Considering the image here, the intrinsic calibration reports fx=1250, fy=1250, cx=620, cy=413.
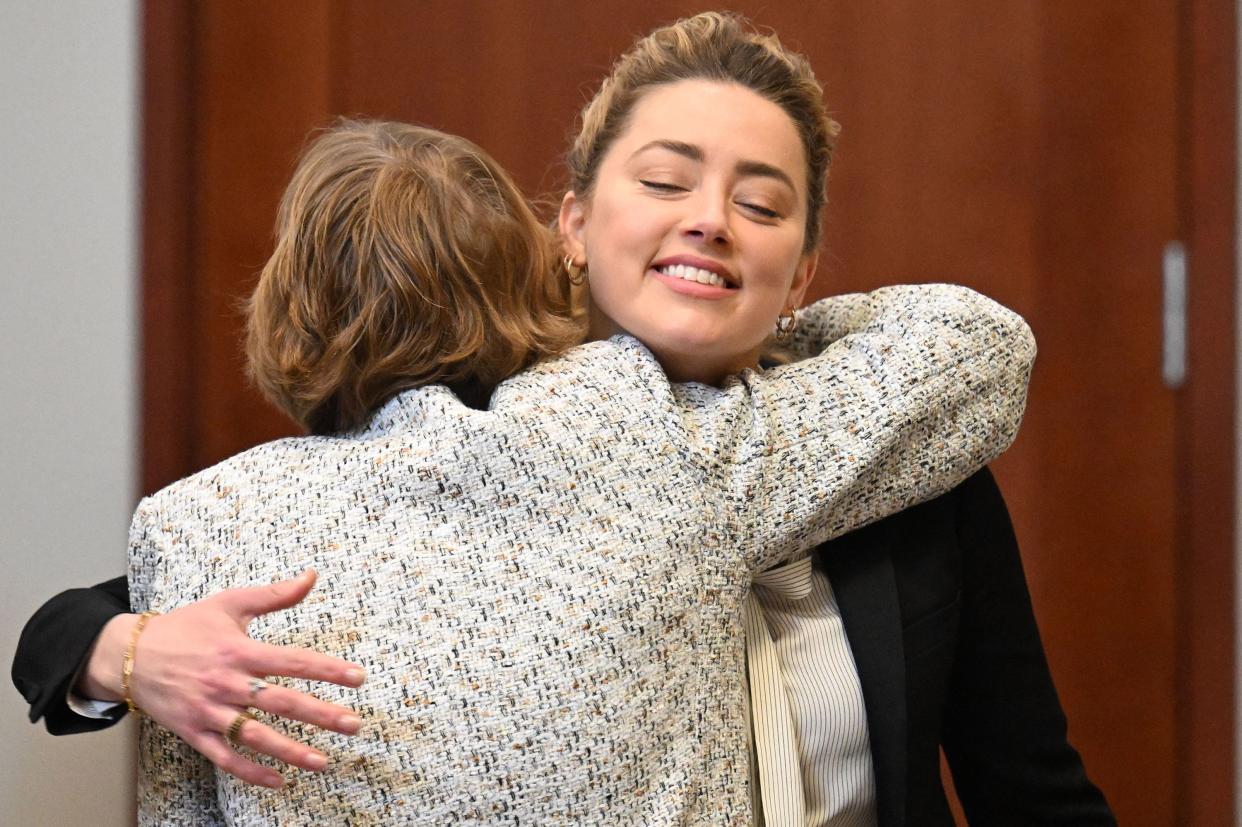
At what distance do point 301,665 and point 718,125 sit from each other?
1.79 ft

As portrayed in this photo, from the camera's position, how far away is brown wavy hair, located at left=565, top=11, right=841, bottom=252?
1.05 metres

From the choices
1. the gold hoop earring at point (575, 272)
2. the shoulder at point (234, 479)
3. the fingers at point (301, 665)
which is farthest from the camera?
the gold hoop earring at point (575, 272)

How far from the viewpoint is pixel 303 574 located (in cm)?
76

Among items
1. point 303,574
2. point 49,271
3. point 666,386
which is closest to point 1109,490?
point 666,386

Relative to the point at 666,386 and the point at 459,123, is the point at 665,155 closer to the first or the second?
the point at 666,386

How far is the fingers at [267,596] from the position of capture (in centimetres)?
74

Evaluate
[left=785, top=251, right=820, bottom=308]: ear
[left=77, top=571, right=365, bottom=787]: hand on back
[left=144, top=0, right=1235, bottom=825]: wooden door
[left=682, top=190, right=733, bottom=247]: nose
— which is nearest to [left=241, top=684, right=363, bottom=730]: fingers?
[left=77, top=571, right=365, bottom=787]: hand on back

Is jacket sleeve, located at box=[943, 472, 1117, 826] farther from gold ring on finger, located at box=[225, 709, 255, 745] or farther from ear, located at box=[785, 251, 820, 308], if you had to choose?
gold ring on finger, located at box=[225, 709, 255, 745]

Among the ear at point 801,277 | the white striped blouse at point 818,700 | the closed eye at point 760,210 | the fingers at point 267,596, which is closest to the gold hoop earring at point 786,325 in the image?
the ear at point 801,277

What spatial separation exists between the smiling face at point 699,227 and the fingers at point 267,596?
36 centimetres

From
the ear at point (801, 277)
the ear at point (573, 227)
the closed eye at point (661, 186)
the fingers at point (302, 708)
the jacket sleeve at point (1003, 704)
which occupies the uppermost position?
the closed eye at point (661, 186)

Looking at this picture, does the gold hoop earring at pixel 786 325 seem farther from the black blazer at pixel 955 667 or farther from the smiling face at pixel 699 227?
the black blazer at pixel 955 667

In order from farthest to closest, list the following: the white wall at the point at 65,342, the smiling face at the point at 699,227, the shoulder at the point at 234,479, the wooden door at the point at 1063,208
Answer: the wooden door at the point at 1063,208 → the white wall at the point at 65,342 → the smiling face at the point at 699,227 → the shoulder at the point at 234,479

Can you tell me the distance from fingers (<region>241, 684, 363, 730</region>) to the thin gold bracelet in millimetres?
107
